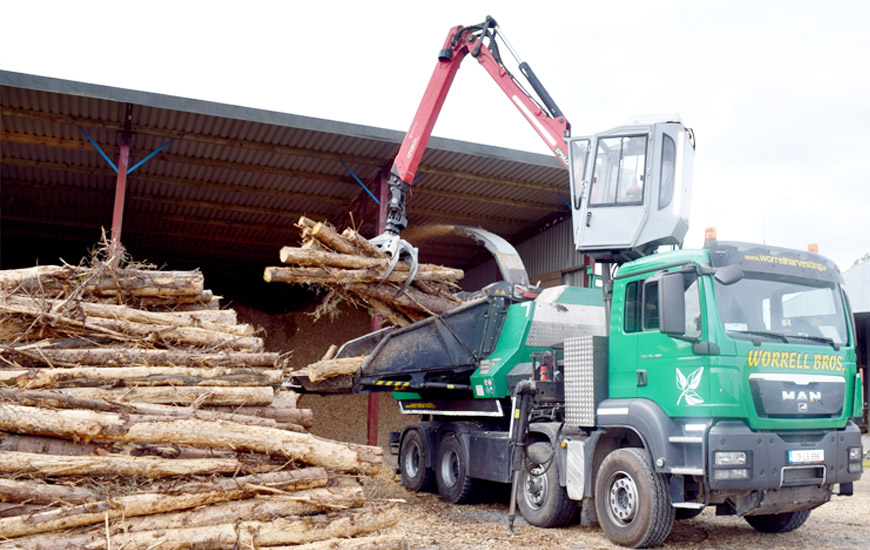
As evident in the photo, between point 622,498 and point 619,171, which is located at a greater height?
point 619,171

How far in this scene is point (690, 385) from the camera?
6.91 meters

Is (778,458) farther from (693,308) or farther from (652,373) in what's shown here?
(693,308)

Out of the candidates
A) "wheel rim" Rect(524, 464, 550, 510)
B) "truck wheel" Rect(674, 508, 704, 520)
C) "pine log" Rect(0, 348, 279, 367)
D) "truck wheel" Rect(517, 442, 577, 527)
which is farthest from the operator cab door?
"pine log" Rect(0, 348, 279, 367)

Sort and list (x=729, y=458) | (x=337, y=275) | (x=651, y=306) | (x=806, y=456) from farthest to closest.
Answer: (x=337, y=275), (x=651, y=306), (x=806, y=456), (x=729, y=458)

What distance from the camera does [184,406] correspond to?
6.83m

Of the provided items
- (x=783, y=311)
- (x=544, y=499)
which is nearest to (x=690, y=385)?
(x=783, y=311)

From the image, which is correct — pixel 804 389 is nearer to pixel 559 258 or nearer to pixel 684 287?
pixel 684 287

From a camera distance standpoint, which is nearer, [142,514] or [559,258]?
[142,514]

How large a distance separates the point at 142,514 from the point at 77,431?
843 millimetres

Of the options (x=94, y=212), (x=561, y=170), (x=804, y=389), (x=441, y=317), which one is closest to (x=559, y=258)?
(x=561, y=170)

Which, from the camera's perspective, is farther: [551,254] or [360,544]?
[551,254]

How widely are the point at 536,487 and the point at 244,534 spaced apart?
402 centimetres

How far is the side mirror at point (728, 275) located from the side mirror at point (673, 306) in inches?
15.3

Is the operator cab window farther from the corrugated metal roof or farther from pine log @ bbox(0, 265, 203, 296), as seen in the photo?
the corrugated metal roof
